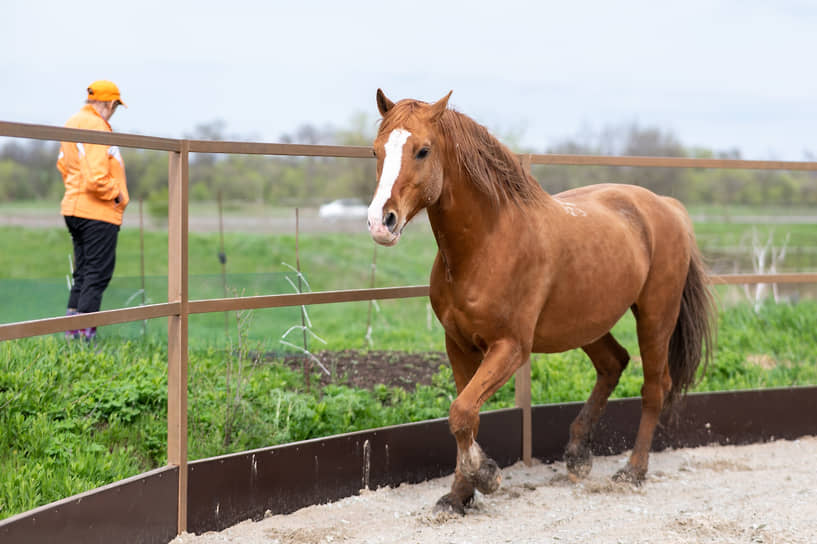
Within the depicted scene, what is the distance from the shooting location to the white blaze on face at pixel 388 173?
11.1 feet

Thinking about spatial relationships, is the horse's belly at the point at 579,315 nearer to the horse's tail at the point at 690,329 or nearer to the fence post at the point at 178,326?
the horse's tail at the point at 690,329

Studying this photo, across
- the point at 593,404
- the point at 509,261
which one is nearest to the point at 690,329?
the point at 593,404

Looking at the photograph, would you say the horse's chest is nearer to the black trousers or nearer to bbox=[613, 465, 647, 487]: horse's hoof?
bbox=[613, 465, 647, 487]: horse's hoof

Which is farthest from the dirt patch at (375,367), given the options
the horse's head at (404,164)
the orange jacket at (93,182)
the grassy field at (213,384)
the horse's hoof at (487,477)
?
the horse's head at (404,164)

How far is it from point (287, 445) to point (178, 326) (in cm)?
86

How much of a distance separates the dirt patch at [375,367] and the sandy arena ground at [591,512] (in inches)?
29.6

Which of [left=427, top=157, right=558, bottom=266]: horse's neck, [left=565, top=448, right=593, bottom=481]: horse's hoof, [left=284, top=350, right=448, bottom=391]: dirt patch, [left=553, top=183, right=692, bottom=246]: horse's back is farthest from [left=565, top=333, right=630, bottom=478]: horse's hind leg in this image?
[left=427, top=157, right=558, bottom=266]: horse's neck

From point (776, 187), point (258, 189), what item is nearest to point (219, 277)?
point (776, 187)

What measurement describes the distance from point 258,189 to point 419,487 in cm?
2021

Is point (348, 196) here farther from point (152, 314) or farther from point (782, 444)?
point (152, 314)

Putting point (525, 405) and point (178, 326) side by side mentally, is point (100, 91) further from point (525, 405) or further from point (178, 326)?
point (525, 405)

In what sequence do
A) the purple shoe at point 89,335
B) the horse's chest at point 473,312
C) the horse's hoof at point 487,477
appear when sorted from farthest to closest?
1. the purple shoe at point 89,335
2. the horse's hoof at point 487,477
3. the horse's chest at point 473,312

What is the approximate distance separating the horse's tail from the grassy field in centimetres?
61

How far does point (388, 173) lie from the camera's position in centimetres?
354
